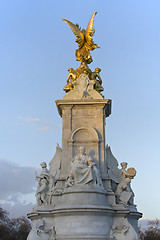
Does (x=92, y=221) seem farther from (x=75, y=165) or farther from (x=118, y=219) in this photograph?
(x=75, y=165)

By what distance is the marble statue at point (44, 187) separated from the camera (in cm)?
1689

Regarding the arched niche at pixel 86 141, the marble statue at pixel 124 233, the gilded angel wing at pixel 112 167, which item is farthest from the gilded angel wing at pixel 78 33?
the marble statue at pixel 124 233

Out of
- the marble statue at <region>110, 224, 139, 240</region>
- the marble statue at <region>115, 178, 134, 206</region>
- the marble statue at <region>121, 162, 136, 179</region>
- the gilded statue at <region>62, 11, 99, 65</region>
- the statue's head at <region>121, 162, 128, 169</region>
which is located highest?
the gilded statue at <region>62, 11, 99, 65</region>

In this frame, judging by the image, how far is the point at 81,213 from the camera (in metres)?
15.1

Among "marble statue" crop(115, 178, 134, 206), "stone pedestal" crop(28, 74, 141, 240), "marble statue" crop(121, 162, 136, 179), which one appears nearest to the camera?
"stone pedestal" crop(28, 74, 141, 240)

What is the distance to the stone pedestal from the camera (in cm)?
1521

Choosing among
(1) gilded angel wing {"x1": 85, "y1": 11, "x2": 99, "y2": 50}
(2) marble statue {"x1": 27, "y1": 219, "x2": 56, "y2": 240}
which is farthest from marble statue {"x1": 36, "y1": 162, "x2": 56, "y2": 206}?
(1) gilded angel wing {"x1": 85, "y1": 11, "x2": 99, "y2": 50}

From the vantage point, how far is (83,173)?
52.5ft

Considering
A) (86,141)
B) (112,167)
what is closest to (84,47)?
(86,141)

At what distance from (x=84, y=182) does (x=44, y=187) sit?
7.93 feet

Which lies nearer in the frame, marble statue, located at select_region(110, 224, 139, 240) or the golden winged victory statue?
marble statue, located at select_region(110, 224, 139, 240)

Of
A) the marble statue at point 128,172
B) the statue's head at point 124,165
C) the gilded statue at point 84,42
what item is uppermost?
the gilded statue at point 84,42

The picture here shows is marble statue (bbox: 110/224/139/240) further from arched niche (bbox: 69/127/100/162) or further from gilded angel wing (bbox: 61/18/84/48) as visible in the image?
gilded angel wing (bbox: 61/18/84/48)

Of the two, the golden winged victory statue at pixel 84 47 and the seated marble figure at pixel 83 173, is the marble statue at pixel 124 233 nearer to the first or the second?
the seated marble figure at pixel 83 173
